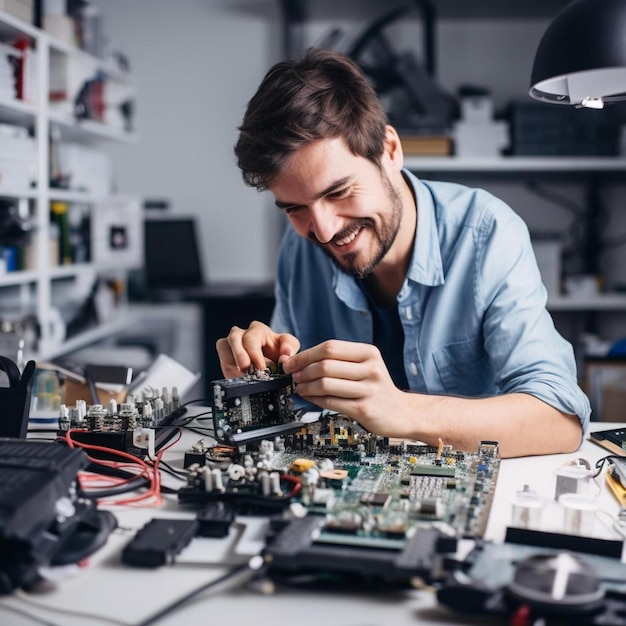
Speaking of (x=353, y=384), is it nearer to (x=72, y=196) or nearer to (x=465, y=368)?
(x=465, y=368)

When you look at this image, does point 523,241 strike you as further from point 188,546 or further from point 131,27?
point 131,27

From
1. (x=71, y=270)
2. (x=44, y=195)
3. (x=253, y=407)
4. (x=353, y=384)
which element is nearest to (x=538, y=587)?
(x=353, y=384)

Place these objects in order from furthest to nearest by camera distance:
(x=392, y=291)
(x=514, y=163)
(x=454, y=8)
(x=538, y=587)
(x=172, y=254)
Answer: (x=172, y=254) → (x=454, y=8) → (x=514, y=163) → (x=392, y=291) → (x=538, y=587)

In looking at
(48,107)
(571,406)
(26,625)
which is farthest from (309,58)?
(48,107)

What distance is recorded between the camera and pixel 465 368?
5.06ft

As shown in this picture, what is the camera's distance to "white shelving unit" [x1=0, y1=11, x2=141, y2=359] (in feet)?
7.98

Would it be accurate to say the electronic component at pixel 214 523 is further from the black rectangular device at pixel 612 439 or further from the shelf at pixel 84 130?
the shelf at pixel 84 130

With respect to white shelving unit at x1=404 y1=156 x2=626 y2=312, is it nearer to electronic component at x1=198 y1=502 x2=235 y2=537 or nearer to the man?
the man

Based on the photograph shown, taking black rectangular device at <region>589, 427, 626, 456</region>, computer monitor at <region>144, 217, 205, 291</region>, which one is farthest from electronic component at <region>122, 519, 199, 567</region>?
computer monitor at <region>144, 217, 205, 291</region>

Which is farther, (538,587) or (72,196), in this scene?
Result: (72,196)

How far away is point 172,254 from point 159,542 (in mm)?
2958

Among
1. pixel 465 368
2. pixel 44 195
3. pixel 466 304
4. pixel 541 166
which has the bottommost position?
pixel 465 368

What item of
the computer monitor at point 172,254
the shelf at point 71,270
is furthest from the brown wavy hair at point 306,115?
the computer monitor at point 172,254

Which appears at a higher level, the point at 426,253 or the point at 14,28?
the point at 14,28
